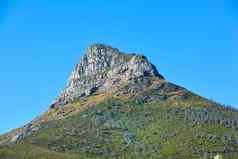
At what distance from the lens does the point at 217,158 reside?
853 inches

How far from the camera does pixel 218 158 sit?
2170cm

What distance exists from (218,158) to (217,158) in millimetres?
64

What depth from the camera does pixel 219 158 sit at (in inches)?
855

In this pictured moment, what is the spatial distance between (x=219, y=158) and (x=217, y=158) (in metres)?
0.10

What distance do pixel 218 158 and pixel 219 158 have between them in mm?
42

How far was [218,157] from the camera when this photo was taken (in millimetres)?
21766

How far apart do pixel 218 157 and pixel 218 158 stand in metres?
0.07

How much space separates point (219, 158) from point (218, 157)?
62 millimetres
